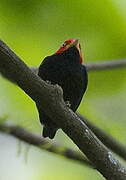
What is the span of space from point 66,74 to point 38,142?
50 centimetres

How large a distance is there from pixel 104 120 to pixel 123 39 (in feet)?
3.51

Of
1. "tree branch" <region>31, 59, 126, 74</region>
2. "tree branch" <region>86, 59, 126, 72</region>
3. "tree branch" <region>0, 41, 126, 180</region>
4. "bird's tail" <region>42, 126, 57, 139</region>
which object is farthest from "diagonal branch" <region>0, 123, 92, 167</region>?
"tree branch" <region>0, 41, 126, 180</region>

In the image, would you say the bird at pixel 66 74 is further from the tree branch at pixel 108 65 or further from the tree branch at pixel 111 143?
the tree branch at pixel 111 143

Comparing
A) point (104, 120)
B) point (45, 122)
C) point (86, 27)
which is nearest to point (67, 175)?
point (104, 120)

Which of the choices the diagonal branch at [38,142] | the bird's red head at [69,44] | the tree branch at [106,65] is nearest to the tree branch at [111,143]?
the diagonal branch at [38,142]

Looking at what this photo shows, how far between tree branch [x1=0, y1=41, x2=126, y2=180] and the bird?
0.62 m

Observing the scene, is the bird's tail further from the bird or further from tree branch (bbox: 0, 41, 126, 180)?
tree branch (bbox: 0, 41, 126, 180)

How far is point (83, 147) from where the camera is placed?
3.29 meters

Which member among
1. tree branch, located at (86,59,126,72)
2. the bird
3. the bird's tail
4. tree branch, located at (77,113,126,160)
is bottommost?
tree branch, located at (77,113,126,160)

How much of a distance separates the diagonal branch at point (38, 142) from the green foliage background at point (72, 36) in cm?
43

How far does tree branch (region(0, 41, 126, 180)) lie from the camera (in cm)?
299

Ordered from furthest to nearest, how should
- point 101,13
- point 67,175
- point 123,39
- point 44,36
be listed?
point 67,175
point 44,36
point 123,39
point 101,13

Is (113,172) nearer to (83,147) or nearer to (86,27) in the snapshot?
(83,147)

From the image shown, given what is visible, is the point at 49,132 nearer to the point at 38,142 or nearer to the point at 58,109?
the point at 38,142
